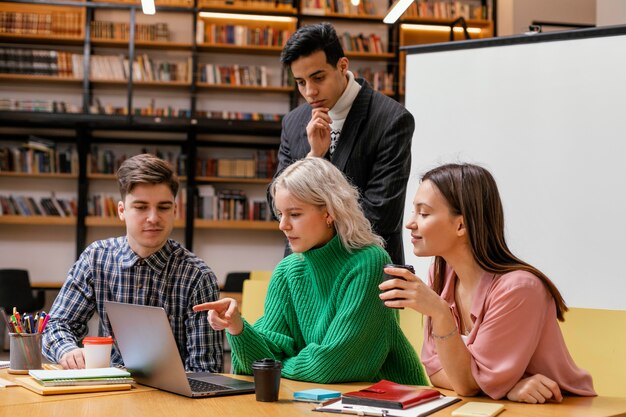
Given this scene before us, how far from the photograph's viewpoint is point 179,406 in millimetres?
1633

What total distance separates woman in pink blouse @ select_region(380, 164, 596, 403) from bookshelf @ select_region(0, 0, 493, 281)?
654 cm

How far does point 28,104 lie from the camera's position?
834 centimetres

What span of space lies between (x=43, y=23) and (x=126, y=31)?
2.77ft

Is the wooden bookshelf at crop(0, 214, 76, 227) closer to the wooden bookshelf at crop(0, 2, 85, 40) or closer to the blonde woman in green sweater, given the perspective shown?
the wooden bookshelf at crop(0, 2, 85, 40)

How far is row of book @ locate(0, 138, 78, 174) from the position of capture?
8477 mm

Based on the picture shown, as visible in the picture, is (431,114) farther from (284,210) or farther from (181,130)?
(181,130)

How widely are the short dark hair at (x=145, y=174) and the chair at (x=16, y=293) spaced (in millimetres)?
5368

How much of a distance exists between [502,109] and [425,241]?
278 centimetres

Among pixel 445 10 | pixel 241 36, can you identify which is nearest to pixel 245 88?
pixel 241 36

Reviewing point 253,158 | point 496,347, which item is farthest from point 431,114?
point 253,158

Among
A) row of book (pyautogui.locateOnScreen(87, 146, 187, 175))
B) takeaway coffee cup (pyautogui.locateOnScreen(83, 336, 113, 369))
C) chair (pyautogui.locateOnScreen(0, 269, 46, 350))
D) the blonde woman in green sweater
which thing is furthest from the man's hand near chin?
row of book (pyautogui.locateOnScreen(87, 146, 187, 175))

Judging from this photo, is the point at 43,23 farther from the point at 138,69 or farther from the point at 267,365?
the point at 267,365

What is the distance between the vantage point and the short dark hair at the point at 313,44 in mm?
2738

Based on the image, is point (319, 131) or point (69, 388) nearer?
point (69, 388)
